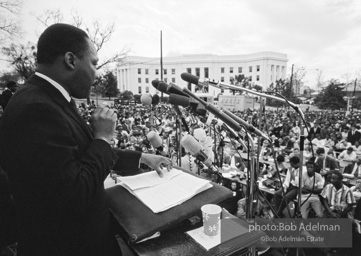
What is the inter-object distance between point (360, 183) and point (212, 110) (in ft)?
20.8

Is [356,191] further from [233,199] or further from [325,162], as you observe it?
[325,162]

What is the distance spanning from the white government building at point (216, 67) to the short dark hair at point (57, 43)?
6818cm

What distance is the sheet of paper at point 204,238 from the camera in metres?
1.11

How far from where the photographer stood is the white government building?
6806 cm

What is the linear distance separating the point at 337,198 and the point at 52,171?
6144mm

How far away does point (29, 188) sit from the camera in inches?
36.7

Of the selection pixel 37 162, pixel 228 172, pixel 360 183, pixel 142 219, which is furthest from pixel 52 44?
pixel 360 183

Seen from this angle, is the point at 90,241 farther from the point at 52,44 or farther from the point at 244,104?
the point at 244,104

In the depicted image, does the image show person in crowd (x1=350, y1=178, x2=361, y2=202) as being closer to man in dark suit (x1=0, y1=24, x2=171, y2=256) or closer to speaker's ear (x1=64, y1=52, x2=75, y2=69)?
man in dark suit (x1=0, y1=24, x2=171, y2=256)

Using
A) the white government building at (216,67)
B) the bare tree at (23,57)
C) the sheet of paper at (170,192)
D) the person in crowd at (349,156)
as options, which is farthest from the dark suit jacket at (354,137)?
the white government building at (216,67)

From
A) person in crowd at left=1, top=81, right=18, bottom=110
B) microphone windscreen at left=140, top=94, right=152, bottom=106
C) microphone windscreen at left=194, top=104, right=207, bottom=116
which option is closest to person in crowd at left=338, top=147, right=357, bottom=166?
microphone windscreen at left=140, top=94, right=152, bottom=106

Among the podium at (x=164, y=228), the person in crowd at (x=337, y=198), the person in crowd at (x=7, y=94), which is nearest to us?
the podium at (x=164, y=228)

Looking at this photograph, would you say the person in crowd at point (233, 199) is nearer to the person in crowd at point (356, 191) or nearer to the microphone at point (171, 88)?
the person in crowd at point (356, 191)

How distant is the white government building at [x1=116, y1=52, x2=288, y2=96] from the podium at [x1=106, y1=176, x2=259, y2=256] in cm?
6827
